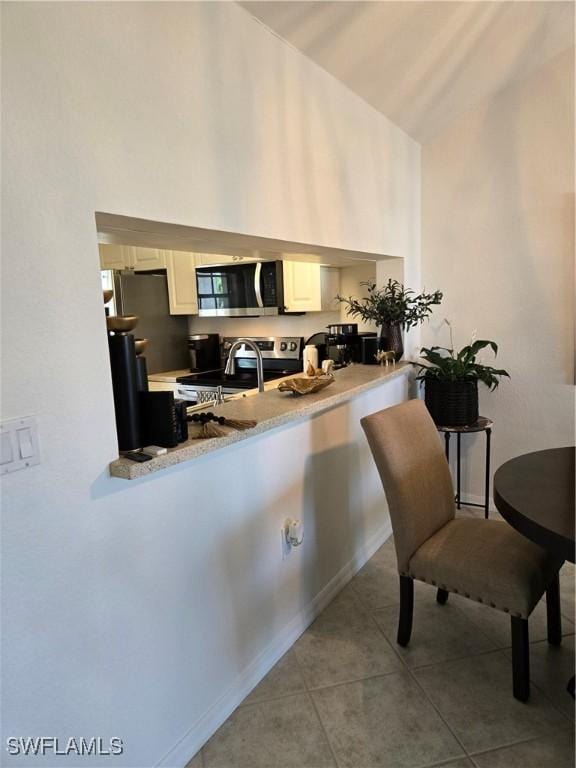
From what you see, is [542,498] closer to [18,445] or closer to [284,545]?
[284,545]

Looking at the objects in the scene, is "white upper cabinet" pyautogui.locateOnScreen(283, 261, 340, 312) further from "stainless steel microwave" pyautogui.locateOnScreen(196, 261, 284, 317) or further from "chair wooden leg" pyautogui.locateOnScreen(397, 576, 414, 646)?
"chair wooden leg" pyautogui.locateOnScreen(397, 576, 414, 646)

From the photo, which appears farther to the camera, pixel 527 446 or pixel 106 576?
pixel 527 446

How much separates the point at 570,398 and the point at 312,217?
78.7 inches

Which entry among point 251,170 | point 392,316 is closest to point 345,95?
point 251,170

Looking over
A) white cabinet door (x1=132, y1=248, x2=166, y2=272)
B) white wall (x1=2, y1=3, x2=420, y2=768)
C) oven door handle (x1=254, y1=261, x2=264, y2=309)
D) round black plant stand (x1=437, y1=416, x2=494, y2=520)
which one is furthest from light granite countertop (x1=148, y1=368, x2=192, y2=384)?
white wall (x1=2, y1=3, x2=420, y2=768)

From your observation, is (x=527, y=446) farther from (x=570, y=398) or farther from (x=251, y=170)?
(x=251, y=170)

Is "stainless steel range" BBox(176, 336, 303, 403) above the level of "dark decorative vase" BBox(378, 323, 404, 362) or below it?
below

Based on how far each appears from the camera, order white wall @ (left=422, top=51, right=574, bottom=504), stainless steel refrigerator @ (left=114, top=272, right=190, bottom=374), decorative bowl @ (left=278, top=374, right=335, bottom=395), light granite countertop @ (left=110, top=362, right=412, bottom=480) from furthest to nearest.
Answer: stainless steel refrigerator @ (left=114, top=272, right=190, bottom=374) → white wall @ (left=422, top=51, right=574, bottom=504) → decorative bowl @ (left=278, top=374, right=335, bottom=395) → light granite countertop @ (left=110, top=362, right=412, bottom=480)

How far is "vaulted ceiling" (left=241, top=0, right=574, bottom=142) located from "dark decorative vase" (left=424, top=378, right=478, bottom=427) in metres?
1.56

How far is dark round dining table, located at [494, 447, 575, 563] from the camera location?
130 cm

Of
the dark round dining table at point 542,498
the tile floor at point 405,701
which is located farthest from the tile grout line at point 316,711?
the dark round dining table at point 542,498

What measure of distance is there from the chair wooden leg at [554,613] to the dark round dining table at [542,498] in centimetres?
49

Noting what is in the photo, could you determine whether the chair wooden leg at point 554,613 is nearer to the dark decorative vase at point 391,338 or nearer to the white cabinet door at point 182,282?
the dark decorative vase at point 391,338

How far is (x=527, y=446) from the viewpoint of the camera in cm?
313
